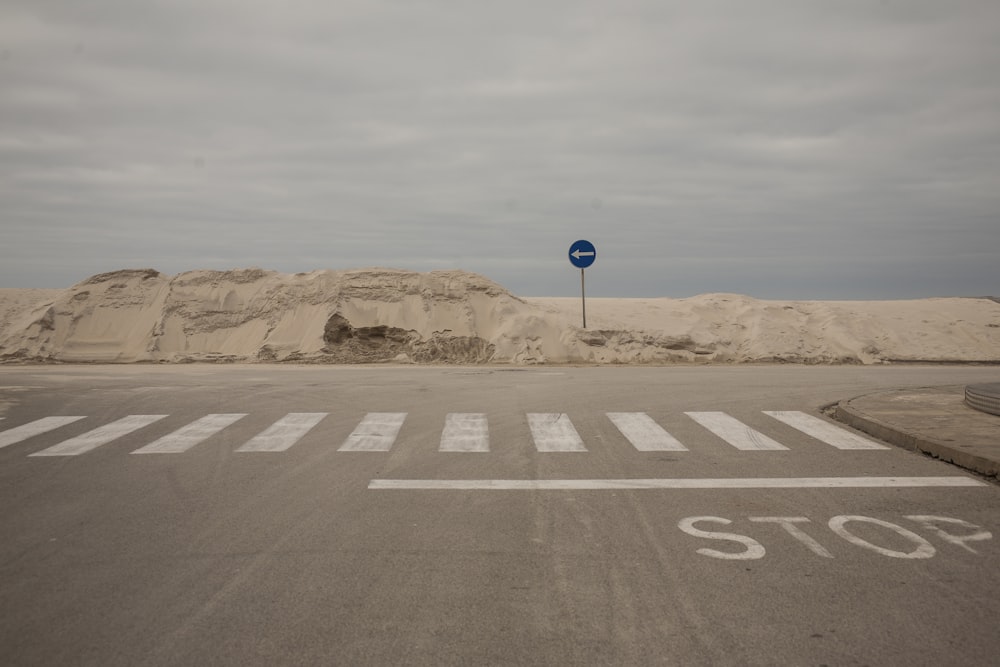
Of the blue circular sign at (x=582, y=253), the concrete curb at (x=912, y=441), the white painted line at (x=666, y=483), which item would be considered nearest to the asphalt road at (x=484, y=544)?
the white painted line at (x=666, y=483)

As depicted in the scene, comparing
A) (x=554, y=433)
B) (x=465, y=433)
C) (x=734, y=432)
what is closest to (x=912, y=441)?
(x=734, y=432)

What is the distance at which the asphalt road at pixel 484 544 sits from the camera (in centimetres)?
454

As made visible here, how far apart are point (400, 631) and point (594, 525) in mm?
2632

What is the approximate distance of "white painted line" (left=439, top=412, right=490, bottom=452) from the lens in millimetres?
10812

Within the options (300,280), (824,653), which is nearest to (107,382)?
(300,280)

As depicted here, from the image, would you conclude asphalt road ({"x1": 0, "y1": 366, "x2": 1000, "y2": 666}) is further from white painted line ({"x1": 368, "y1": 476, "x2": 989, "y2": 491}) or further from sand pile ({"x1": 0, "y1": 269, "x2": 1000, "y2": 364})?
sand pile ({"x1": 0, "y1": 269, "x2": 1000, "y2": 364})

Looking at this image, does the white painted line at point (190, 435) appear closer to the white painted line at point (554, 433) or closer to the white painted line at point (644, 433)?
the white painted line at point (554, 433)

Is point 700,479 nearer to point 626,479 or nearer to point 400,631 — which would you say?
point 626,479

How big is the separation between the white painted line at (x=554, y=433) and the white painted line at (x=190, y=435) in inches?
171

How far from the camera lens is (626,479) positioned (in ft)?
29.1

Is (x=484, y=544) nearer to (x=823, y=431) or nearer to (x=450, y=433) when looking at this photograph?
(x=450, y=433)

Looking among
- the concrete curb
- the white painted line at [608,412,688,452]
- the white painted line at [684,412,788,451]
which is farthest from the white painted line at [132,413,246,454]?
the concrete curb

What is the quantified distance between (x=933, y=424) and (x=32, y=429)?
12253 mm

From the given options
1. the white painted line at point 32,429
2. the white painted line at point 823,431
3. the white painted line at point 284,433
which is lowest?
the white painted line at point 32,429
